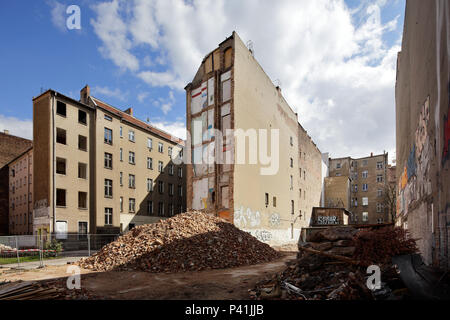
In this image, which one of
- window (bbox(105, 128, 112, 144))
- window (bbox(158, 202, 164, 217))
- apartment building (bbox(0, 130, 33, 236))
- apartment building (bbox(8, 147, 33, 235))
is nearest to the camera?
window (bbox(105, 128, 112, 144))

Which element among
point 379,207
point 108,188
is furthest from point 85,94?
point 379,207

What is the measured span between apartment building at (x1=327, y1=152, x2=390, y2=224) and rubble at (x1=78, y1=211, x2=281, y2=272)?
41.8m

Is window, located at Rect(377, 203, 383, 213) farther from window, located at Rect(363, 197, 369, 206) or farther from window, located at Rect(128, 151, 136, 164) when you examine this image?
window, located at Rect(128, 151, 136, 164)

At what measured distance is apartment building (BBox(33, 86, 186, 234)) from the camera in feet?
83.5

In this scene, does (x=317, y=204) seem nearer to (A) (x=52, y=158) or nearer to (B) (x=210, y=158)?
(B) (x=210, y=158)

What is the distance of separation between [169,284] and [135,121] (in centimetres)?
3139

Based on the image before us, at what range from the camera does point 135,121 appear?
121 feet

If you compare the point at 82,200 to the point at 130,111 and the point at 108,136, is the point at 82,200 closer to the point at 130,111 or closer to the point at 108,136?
the point at 108,136

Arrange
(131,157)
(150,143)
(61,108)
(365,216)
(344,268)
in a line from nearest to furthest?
(344,268)
(61,108)
(131,157)
(150,143)
(365,216)

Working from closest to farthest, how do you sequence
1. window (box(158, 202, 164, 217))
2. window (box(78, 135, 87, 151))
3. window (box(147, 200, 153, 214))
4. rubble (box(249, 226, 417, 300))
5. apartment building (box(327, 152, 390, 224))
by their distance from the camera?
rubble (box(249, 226, 417, 300))
window (box(78, 135, 87, 151))
window (box(147, 200, 153, 214))
window (box(158, 202, 164, 217))
apartment building (box(327, 152, 390, 224))

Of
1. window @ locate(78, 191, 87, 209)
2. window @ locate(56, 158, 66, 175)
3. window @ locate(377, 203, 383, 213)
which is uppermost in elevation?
window @ locate(56, 158, 66, 175)

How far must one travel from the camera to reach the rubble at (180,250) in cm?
1177

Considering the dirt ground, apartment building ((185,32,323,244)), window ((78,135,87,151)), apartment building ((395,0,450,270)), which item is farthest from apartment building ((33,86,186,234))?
apartment building ((395,0,450,270))
